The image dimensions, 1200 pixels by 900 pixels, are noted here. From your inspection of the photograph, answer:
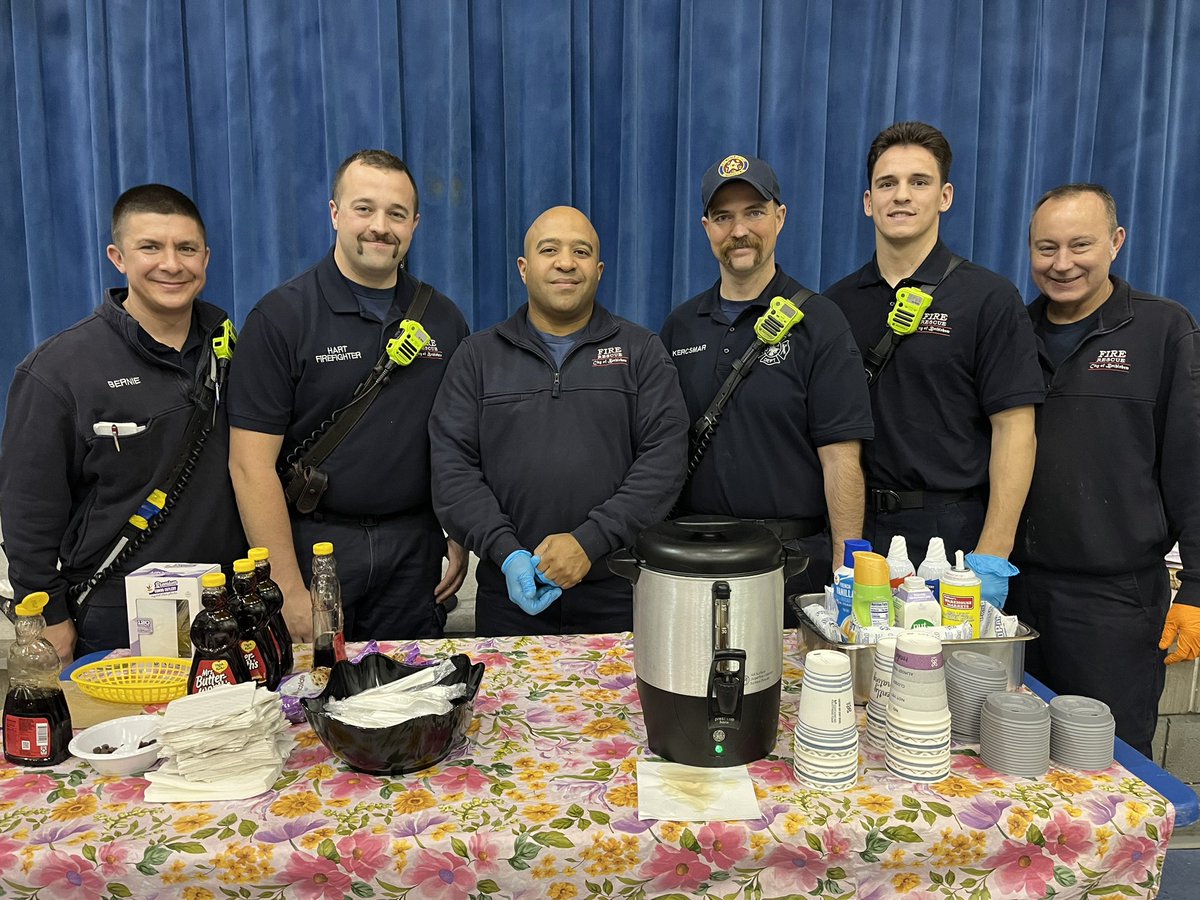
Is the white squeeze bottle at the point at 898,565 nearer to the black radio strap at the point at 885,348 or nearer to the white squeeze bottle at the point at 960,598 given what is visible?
the white squeeze bottle at the point at 960,598

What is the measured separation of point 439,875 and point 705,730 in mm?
405

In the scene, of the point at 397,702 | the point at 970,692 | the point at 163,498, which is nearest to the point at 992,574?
the point at 970,692

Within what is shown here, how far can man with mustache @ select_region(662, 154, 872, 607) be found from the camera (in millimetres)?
2186

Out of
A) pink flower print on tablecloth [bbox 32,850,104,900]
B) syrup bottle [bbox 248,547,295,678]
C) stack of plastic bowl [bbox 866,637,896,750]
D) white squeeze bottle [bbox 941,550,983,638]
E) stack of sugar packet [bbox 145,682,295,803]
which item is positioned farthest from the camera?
syrup bottle [bbox 248,547,295,678]

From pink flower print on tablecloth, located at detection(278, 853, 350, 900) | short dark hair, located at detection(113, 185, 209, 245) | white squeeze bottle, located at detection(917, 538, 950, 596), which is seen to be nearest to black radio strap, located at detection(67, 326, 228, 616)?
short dark hair, located at detection(113, 185, 209, 245)

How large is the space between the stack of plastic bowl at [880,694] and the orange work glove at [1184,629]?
1275 millimetres

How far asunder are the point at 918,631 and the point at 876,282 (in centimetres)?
130

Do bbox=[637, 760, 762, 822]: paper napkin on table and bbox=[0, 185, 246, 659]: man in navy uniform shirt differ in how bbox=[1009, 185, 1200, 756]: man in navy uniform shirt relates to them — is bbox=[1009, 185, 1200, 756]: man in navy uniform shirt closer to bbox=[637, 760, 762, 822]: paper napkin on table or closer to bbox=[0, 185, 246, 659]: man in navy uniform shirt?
bbox=[637, 760, 762, 822]: paper napkin on table

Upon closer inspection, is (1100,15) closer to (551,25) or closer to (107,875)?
(551,25)

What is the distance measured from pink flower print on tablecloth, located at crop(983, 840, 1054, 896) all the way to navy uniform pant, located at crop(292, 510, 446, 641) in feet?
5.09

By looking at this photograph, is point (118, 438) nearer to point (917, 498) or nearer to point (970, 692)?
point (970, 692)

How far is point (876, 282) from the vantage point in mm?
2363

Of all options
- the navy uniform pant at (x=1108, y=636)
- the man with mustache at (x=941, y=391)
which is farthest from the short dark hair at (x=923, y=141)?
the navy uniform pant at (x=1108, y=636)

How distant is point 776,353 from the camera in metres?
2.22
